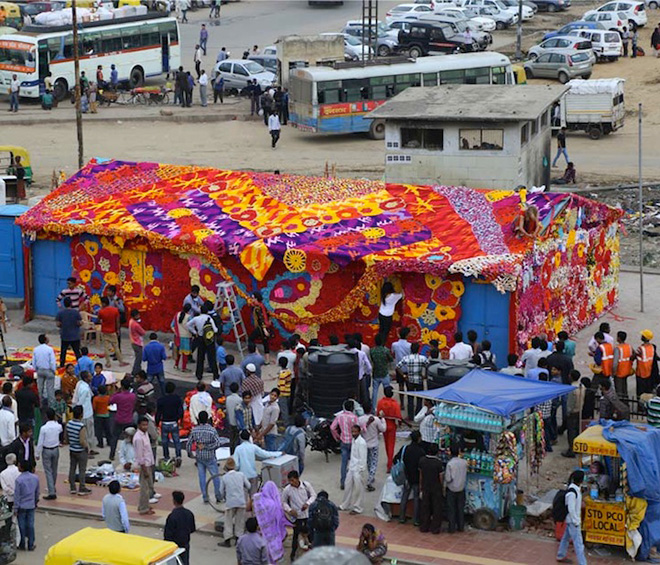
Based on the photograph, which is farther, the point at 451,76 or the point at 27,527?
the point at 451,76

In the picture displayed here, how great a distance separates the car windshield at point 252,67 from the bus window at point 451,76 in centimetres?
969

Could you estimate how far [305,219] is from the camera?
26.2m

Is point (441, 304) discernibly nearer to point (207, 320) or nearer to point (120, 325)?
point (207, 320)

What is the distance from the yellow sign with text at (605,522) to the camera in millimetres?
17125

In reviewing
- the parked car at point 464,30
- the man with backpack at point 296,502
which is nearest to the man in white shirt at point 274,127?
the parked car at point 464,30

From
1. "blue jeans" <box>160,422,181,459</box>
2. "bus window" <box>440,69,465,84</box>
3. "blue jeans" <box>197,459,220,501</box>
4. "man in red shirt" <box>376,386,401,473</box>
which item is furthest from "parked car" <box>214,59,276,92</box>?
"blue jeans" <box>197,459,220,501</box>

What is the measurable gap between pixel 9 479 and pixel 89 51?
1539 inches

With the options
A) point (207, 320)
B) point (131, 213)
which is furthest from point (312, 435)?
point (131, 213)

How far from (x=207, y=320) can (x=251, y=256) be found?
1.71 m

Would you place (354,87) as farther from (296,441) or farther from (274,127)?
(296,441)

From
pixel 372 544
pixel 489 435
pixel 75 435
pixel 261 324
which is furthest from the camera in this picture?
pixel 261 324

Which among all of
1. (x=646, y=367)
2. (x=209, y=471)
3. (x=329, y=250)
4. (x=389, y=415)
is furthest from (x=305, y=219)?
(x=209, y=471)

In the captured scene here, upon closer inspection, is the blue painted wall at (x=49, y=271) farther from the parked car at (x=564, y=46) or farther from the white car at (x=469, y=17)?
the white car at (x=469, y=17)

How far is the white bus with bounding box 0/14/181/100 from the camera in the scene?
53594 millimetres
